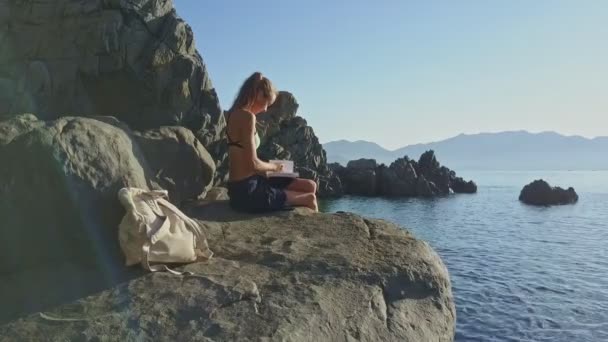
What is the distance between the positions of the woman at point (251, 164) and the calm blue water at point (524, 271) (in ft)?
28.8

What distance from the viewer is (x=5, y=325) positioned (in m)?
6.25

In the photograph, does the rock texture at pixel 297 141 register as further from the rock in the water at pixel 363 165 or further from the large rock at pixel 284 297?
the large rock at pixel 284 297

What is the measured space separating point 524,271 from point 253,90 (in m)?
21.4

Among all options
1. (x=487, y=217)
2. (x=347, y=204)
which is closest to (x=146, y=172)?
(x=487, y=217)

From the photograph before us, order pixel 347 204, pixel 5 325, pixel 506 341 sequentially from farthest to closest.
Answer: pixel 347 204, pixel 506 341, pixel 5 325

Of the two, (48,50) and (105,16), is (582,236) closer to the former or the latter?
(105,16)

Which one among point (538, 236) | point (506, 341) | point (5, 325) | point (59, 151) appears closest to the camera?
point (5, 325)

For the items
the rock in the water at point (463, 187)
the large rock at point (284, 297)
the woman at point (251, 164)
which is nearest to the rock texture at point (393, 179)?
the rock in the water at point (463, 187)

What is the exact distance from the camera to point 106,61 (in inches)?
1992

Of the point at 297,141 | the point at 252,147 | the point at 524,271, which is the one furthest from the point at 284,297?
the point at 297,141

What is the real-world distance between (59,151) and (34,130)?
537 mm

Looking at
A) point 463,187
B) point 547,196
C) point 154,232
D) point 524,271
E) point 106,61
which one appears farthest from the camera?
point 463,187

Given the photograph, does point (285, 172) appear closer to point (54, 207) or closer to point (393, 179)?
point (54, 207)

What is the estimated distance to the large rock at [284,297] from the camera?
633 cm
